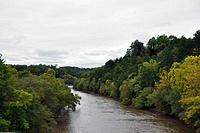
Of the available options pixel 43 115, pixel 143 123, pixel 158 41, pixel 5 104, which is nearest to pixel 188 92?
pixel 143 123

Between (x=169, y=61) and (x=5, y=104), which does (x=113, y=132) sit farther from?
(x=169, y=61)

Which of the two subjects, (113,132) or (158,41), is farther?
(158,41)

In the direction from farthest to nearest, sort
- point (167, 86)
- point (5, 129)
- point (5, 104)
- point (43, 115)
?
point (167, 86)
point (43, 115)
point (5, 104)
point (5, 129)

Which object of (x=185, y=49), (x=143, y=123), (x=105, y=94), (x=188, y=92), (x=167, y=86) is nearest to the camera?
(x=188, y=92)

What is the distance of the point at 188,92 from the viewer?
30938 millimetres

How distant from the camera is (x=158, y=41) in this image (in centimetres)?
11706

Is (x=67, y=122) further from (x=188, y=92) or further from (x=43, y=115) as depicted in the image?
(x=188, y=92)

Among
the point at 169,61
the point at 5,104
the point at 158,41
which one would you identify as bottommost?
the point at 5,104

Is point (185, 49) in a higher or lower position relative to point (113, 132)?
higher

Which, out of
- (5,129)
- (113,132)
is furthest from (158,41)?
(5,129)

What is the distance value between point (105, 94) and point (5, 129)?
277 feet

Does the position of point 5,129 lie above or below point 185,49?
below

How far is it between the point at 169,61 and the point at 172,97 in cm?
1906

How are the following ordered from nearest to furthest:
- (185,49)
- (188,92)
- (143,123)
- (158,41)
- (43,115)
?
(43,115) → (188,92) → (143,123) → (185,49) → (158,41)
